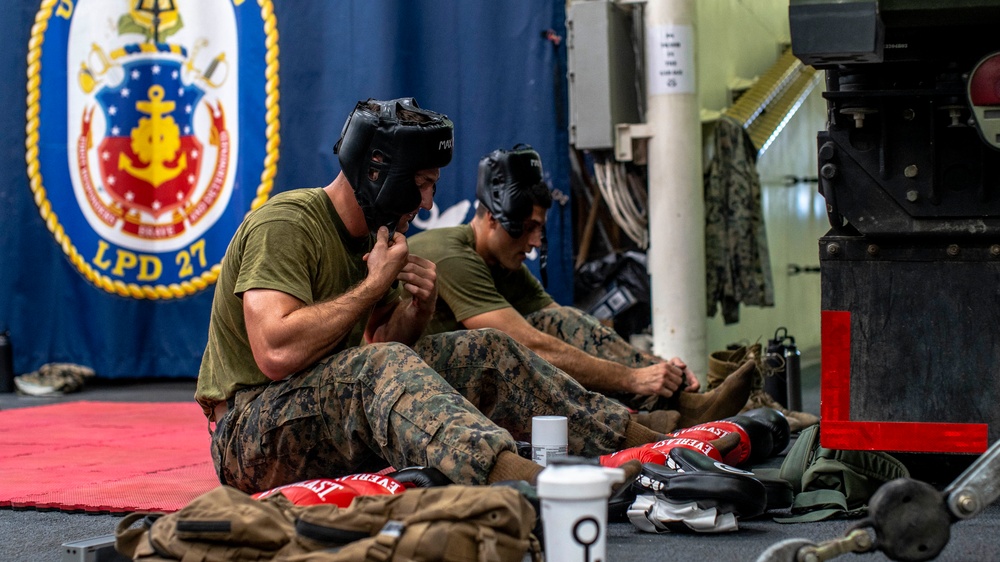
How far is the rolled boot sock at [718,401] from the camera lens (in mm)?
3867

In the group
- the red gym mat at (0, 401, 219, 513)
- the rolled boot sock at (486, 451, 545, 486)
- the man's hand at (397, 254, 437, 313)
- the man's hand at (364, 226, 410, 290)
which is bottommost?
the red gym mat at (0, 401, 219, 513)

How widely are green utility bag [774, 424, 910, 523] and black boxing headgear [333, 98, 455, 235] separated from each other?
1.20m

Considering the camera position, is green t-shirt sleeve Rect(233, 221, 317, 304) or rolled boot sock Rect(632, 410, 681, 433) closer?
green t-shirt sleeve Rect(233, 221, 317, 304)

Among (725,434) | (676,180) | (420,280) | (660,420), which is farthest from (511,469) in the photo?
(676,180)

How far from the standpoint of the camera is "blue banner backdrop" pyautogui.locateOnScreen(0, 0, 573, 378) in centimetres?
608

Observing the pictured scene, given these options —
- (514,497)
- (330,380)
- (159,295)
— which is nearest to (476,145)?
(159,295)

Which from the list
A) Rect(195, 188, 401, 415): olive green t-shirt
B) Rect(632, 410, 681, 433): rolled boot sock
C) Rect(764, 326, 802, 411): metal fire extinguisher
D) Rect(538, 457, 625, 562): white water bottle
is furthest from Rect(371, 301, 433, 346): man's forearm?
Rect(764, 326, 802, 411): metal fire extinguisher

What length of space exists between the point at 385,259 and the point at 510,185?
135 cm

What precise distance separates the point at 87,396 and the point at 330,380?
4.37m

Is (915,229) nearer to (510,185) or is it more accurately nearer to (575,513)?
(575,513)

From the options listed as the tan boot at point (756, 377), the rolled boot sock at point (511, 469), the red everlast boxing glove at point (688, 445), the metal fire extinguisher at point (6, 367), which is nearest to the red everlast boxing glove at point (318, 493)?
the rolled boot sock at point (511, 469)

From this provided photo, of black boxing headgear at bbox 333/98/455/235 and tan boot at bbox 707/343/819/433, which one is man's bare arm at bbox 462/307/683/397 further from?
black boxing headgear at bbox 333/98/455/235

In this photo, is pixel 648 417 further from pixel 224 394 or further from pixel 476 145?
pixel 476 145

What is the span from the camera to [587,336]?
4.19 m
